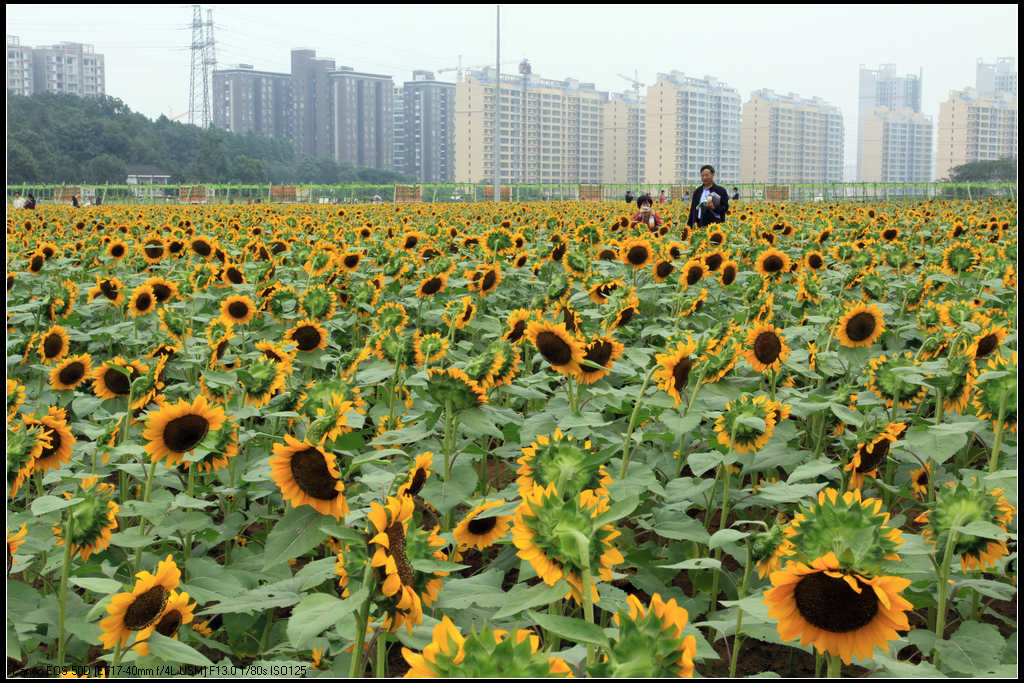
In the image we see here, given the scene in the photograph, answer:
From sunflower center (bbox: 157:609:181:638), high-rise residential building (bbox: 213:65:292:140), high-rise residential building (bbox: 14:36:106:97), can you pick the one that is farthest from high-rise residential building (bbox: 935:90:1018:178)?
high-rise residential building (bbox: 213:65:292:140)

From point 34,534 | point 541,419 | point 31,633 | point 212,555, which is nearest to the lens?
point 31,633

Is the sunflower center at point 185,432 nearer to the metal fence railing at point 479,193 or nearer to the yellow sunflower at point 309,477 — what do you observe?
the yellow sunflower at point 309,477

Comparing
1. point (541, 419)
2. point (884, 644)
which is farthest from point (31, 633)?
point (884, 644)

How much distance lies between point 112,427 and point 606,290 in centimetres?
262

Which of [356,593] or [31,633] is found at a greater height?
[356,593]

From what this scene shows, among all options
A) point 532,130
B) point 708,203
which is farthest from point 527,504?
point 532,130

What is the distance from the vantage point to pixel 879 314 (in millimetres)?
3553

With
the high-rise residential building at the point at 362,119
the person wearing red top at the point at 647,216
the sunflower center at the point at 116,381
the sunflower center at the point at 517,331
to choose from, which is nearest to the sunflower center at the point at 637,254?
the sunflower center at the point at 517,331

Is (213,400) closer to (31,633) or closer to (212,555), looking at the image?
(212,555)

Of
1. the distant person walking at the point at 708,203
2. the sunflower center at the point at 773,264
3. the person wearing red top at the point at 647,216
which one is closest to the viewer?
the sunflower center at the point at 773,264

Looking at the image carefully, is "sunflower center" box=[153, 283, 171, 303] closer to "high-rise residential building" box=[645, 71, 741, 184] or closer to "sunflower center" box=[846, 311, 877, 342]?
"sunflower center" box=[846, 311, 877, 342]

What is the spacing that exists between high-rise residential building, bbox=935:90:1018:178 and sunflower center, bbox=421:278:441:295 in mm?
60925

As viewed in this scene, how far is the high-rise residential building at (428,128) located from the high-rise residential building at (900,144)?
72.0 meters

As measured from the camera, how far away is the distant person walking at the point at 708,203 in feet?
34.4
